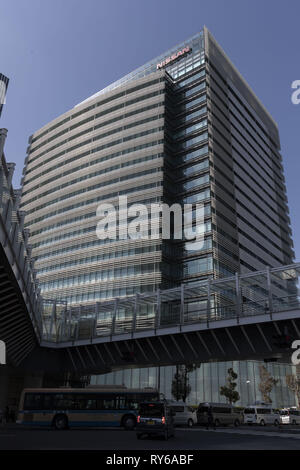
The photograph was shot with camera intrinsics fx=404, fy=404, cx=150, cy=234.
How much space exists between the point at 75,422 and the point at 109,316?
47.7 metres

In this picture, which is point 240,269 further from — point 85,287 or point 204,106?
point 204,106

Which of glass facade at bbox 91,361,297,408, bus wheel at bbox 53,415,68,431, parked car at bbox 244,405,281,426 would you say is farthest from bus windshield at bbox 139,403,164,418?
glass facade at bbox 91,361,297,408

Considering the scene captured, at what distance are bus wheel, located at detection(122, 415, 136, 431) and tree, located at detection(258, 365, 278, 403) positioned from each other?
49.4 metres

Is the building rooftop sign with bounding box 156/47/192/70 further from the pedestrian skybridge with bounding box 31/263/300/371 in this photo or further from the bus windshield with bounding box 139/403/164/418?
the bus windshield with bounding box 139/403/164/418

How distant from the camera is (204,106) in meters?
97.3

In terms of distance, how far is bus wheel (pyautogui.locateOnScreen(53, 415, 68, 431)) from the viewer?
2931 cm

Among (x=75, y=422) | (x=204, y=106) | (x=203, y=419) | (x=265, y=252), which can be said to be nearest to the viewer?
(x=75, y=422)

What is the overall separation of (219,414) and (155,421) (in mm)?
25531

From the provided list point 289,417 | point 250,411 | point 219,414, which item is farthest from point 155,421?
point 289,417

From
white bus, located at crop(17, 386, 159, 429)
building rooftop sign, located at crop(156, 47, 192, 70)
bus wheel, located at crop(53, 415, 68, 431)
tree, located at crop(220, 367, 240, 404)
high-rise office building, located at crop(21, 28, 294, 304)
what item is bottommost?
bus wheel, located at crop(53, 415, 68, 431)

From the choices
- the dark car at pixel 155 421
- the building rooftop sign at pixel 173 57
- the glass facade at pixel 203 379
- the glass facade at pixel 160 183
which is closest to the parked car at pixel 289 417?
the glass facade at pixel 203 379

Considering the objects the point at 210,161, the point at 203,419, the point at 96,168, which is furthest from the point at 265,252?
the point at 203,419

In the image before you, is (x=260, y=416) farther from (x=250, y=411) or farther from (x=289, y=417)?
(x=289, y=417)

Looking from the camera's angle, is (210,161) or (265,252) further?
(265,252)
